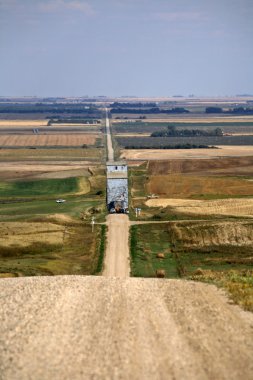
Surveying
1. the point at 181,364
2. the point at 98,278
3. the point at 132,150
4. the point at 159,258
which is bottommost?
the point at 132,150

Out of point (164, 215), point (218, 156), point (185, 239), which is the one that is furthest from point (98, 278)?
point (218, 156)

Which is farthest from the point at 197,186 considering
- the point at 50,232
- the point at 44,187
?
the point at 50,232

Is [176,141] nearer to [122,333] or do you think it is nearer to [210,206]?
[210,206]

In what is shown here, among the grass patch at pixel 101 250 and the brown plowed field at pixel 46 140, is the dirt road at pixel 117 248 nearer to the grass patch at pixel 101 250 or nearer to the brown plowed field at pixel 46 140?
the grass patch at pixel 101 250

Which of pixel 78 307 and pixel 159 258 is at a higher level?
pixel 78 307

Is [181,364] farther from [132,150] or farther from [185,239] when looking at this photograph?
[132,150]

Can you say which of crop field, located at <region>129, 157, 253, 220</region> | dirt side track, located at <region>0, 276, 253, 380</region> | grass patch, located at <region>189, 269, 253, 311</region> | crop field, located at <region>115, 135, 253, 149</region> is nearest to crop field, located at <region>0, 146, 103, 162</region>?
crop field, located at <region>115, 135, 253, 149</region>
